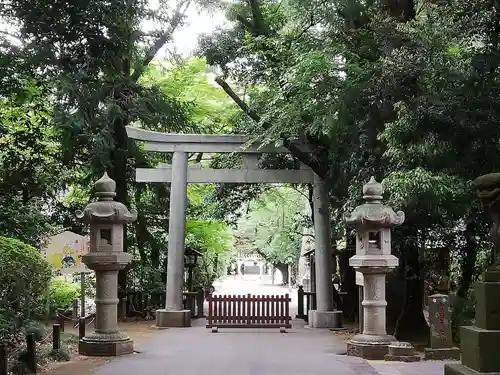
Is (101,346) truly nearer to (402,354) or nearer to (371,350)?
(371,350)

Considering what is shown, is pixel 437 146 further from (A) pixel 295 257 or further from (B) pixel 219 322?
(A) pixel 295 257

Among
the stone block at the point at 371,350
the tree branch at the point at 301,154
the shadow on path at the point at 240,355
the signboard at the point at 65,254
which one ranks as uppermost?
the tree branch at the point at 301,154

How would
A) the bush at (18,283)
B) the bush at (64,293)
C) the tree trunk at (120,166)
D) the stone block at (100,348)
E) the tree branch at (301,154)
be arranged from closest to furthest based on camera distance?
the bush at (18,283)
the stone block at (100,348)
the tree branch at (301,154)
the bush at (64,293)
the tree trunk at (120,166)

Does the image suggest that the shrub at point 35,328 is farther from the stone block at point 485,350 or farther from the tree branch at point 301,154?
the tree branch at point 301,154

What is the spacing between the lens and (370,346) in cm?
1182

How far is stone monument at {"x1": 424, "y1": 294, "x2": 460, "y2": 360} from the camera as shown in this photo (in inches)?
447

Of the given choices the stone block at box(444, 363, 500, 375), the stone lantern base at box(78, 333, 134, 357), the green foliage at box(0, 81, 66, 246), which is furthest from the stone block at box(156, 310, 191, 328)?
the stone block at box(444, 363, 500, 375)

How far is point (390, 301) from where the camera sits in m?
15.5

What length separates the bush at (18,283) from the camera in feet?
27.5

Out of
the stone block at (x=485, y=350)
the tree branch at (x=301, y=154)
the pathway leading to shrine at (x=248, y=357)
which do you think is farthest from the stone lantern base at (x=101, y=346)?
the stone block at (x=485, y=350)

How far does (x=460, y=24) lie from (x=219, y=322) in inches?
382

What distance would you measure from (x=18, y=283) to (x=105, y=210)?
13.3 ft

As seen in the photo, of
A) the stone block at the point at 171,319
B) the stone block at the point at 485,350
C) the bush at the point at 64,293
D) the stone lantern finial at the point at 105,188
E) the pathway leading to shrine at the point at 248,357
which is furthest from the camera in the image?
the bush at the point at 64,293

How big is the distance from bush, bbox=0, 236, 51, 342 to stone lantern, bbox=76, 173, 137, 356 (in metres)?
2.61
